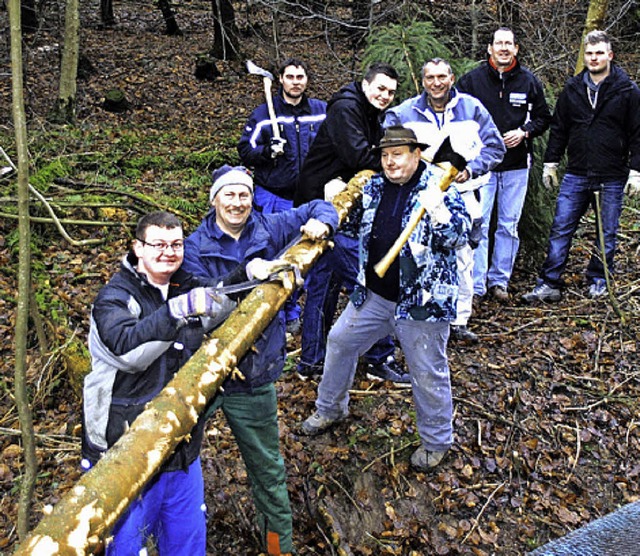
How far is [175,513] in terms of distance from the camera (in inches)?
126

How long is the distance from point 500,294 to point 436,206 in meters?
3.12

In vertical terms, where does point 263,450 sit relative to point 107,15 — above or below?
below

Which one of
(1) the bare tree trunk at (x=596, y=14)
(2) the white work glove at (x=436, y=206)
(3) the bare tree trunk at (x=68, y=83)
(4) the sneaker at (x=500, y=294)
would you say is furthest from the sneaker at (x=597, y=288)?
(3) the bare tree trunk at (x=68, y=83)

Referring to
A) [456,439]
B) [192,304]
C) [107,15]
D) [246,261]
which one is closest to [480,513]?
[456,439]

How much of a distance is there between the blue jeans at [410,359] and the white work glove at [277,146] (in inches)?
88.8

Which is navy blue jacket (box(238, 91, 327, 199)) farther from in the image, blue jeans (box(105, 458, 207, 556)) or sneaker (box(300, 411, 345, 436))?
blue jeans (box(105, 458, 207, 556))

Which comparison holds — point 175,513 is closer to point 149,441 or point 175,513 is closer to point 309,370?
point 149,441

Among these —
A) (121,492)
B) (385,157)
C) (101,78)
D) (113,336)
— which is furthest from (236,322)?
(101,78)

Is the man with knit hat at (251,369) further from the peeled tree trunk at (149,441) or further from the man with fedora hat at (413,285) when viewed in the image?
the man with fedora hat at (413,285)

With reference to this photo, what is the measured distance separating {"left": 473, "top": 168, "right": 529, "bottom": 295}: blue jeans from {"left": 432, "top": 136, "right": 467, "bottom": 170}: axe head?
1.62 metres

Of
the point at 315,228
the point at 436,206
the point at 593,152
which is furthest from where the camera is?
the point at 593,152

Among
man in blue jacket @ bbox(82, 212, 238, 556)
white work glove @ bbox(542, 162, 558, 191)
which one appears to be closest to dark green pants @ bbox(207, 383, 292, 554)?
man in blue jacket @ bbox(82, 212, 238, 556)

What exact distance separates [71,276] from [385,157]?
13.1 ft

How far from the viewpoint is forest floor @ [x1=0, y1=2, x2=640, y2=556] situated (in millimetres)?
4059
